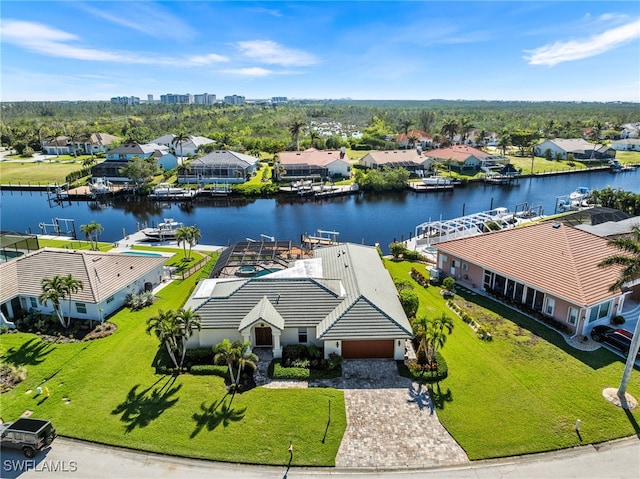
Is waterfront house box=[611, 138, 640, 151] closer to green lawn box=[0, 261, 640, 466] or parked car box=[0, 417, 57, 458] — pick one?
green lawn box=[0, 261, 640, 466]

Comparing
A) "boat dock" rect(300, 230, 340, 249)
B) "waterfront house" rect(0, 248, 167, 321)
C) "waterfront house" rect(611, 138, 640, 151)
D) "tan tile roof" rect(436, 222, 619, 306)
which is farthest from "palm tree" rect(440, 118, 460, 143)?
"waterfront house" rect(0, 248, 167, 321)

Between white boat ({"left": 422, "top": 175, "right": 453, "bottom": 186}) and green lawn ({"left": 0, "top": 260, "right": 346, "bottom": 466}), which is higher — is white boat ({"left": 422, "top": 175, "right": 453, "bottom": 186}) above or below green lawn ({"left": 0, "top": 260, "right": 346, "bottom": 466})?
above

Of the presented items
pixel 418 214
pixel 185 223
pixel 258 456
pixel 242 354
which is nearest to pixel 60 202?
pixel 185 223

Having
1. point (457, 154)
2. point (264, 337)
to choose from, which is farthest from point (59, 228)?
point (457, 154)

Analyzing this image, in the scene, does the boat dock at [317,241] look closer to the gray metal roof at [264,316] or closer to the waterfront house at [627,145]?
the gray metal roof at [264,316]

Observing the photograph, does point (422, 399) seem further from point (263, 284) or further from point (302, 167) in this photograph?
point (302, 167)

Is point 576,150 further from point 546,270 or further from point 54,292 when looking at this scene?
point 54,292

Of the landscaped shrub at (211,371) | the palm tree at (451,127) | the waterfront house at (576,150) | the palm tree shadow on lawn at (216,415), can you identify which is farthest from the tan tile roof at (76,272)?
the waterfront house at (576,150)
